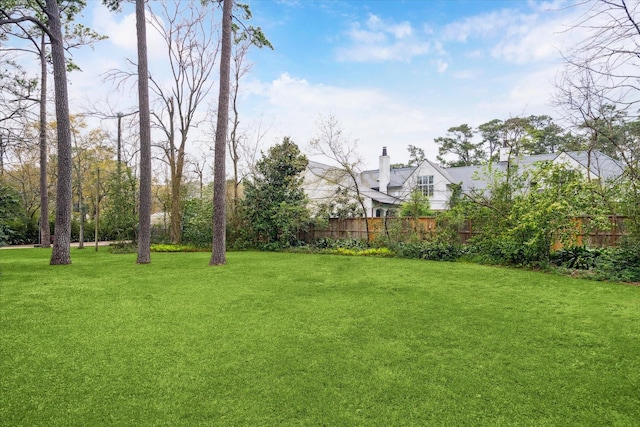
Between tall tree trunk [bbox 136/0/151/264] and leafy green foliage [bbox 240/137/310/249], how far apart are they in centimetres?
500

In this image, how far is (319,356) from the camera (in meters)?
2.94

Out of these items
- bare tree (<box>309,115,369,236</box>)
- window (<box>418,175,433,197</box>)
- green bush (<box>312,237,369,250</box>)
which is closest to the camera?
green bush (<box>312,237,369,250</box>)

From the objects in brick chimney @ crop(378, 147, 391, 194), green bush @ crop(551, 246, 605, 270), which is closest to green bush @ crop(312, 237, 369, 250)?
green bush @ crop(551, 246, 605, 270)

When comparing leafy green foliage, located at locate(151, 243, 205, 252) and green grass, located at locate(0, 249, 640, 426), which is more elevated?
leafy green foliage, located at locate(151, 243, 205, 252)

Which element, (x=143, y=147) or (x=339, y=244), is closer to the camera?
(x=143, y=147)

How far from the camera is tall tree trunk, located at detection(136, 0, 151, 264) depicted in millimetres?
8969

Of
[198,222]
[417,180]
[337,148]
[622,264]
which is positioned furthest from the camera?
[417,180]

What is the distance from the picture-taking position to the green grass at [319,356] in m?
2.12

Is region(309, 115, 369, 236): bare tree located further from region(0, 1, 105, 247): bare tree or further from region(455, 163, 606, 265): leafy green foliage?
region(0, 1, 105, 247): bare tree

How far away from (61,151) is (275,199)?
7.09m

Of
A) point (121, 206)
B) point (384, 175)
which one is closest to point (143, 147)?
point (121, 206)

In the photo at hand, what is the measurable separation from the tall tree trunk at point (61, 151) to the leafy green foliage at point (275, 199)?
621cm

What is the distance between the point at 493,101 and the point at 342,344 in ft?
34.4

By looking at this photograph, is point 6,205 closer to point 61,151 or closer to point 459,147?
point 61,151
